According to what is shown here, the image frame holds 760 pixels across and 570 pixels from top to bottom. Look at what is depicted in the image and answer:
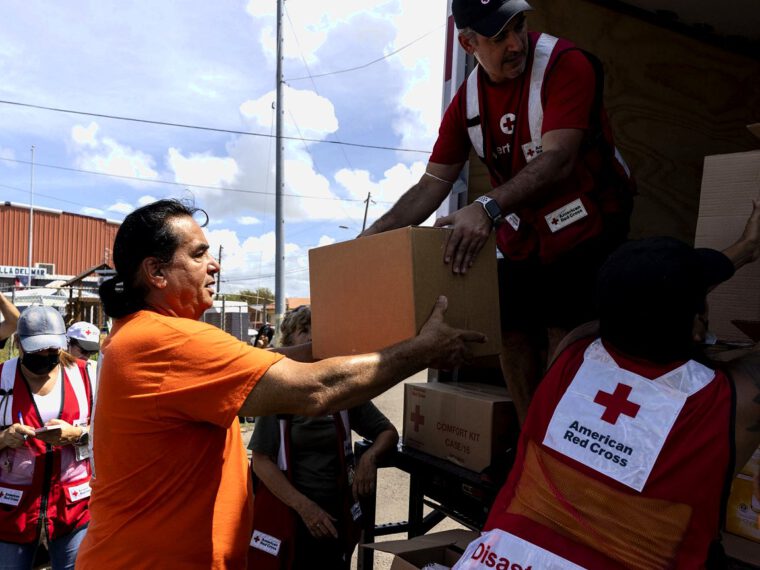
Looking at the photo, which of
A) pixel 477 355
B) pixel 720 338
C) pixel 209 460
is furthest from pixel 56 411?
pixel 720 338

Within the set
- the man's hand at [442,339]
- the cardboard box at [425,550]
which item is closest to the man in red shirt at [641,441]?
the man's hand at [442,339]

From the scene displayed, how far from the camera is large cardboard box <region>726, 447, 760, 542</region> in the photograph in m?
1.81

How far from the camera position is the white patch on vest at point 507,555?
143 cm

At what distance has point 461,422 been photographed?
2723 millimetres

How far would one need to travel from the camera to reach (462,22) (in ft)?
6.82

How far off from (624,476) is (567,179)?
1.03m

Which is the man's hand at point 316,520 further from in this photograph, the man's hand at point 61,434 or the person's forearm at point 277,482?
the man's hand at point 61,434

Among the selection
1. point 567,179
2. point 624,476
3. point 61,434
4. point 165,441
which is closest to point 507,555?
point 624,476

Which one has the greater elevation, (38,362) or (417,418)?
(38,362)

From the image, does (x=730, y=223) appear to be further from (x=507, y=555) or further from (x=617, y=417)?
(x=507, y=555)

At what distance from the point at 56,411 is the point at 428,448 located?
7.10ft

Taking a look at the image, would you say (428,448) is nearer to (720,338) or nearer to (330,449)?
(330,449)

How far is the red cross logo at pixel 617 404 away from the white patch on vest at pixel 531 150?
880 mm

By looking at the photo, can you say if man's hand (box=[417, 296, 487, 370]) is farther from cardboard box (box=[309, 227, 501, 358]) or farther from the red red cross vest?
the red red cross vest
